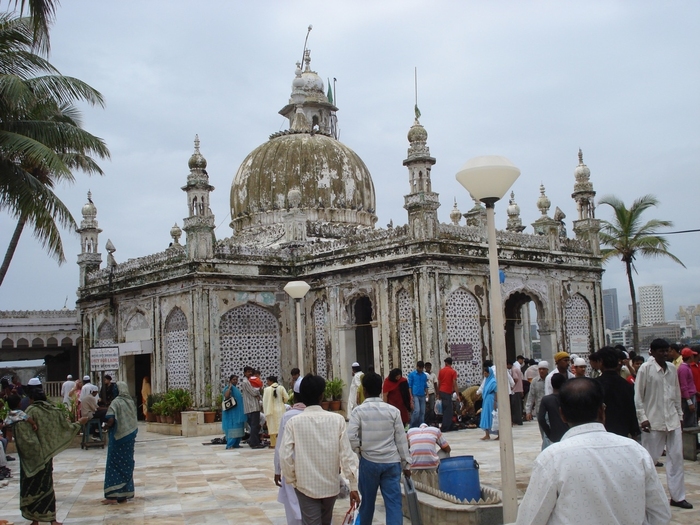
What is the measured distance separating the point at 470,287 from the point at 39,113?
10.7m

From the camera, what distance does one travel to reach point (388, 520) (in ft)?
22.2

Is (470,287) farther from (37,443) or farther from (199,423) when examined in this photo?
(37,443)

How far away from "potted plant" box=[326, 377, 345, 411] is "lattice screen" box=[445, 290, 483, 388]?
3.39 metres

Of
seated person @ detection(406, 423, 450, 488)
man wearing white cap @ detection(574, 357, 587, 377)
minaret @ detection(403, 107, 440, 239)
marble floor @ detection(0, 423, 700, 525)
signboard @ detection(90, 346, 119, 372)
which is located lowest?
marble floor @ detection(0, 423, 700, 525)

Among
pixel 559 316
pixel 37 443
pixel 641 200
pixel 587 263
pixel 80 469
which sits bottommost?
pixel 80 469

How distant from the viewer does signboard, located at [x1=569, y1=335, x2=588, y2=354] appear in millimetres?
22328

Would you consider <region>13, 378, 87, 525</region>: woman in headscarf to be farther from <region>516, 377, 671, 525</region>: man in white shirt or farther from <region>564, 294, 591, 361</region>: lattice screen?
<region>564, 294, 591, 361</region>: lattice screen

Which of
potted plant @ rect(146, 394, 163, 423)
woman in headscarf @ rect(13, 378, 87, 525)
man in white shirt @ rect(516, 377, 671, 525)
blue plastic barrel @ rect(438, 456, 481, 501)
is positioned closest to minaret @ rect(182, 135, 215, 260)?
potted plant @ rect(146, 394, 163, 423)

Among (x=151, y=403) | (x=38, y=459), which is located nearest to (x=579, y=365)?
(x=38, y=459)

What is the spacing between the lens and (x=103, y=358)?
58.1 ft

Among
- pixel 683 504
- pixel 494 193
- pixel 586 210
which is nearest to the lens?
pixel 494 193

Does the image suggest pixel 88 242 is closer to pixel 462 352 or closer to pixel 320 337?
pixel 320 337

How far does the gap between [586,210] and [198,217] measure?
1169 cm

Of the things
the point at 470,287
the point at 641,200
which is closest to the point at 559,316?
the point at 470,287
